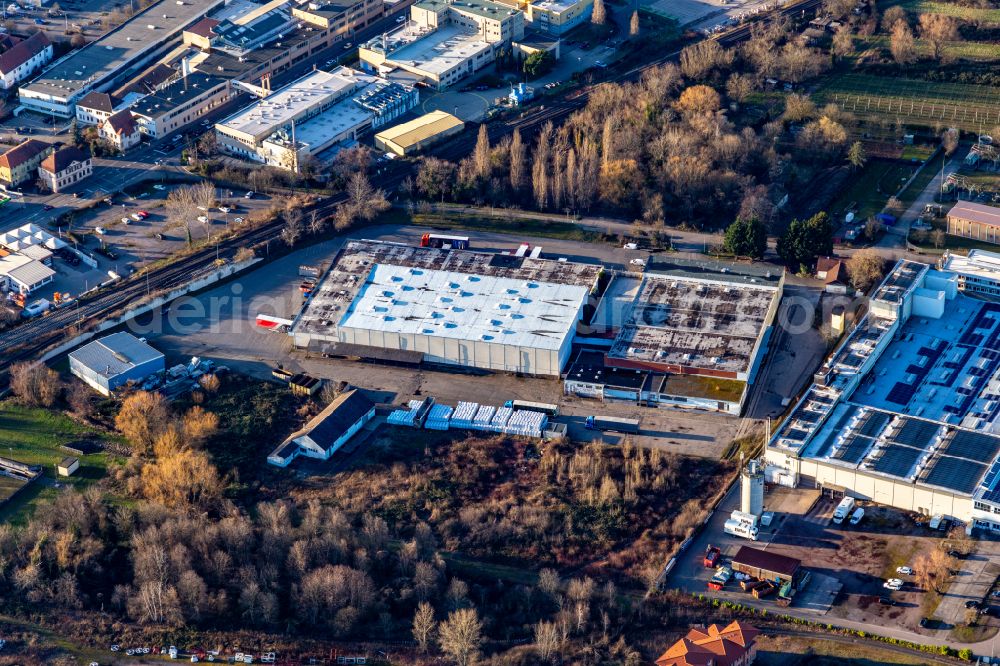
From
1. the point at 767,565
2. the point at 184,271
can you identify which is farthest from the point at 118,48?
the point at 767,565

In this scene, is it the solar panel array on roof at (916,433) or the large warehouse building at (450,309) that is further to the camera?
the large warehouse building at (450,309)

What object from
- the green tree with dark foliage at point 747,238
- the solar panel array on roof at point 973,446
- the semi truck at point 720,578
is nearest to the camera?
the semi truck at point 720,578

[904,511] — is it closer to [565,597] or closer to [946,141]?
[565,597]

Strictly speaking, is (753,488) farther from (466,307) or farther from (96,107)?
(96,107)

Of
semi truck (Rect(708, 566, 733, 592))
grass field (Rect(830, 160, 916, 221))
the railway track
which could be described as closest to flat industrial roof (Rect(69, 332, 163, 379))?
the railway track

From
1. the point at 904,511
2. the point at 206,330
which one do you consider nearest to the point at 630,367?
the point at 904,511

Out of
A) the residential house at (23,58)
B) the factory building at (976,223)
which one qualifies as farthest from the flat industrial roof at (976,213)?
the residential house at (23,58)

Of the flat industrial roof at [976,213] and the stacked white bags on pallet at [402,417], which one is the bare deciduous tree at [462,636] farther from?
the flat industrial roof at [976,213]

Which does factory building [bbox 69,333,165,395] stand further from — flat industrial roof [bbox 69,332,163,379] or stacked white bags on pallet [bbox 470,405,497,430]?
stacked white bags on pallet [bbox 470,405,497,430]
